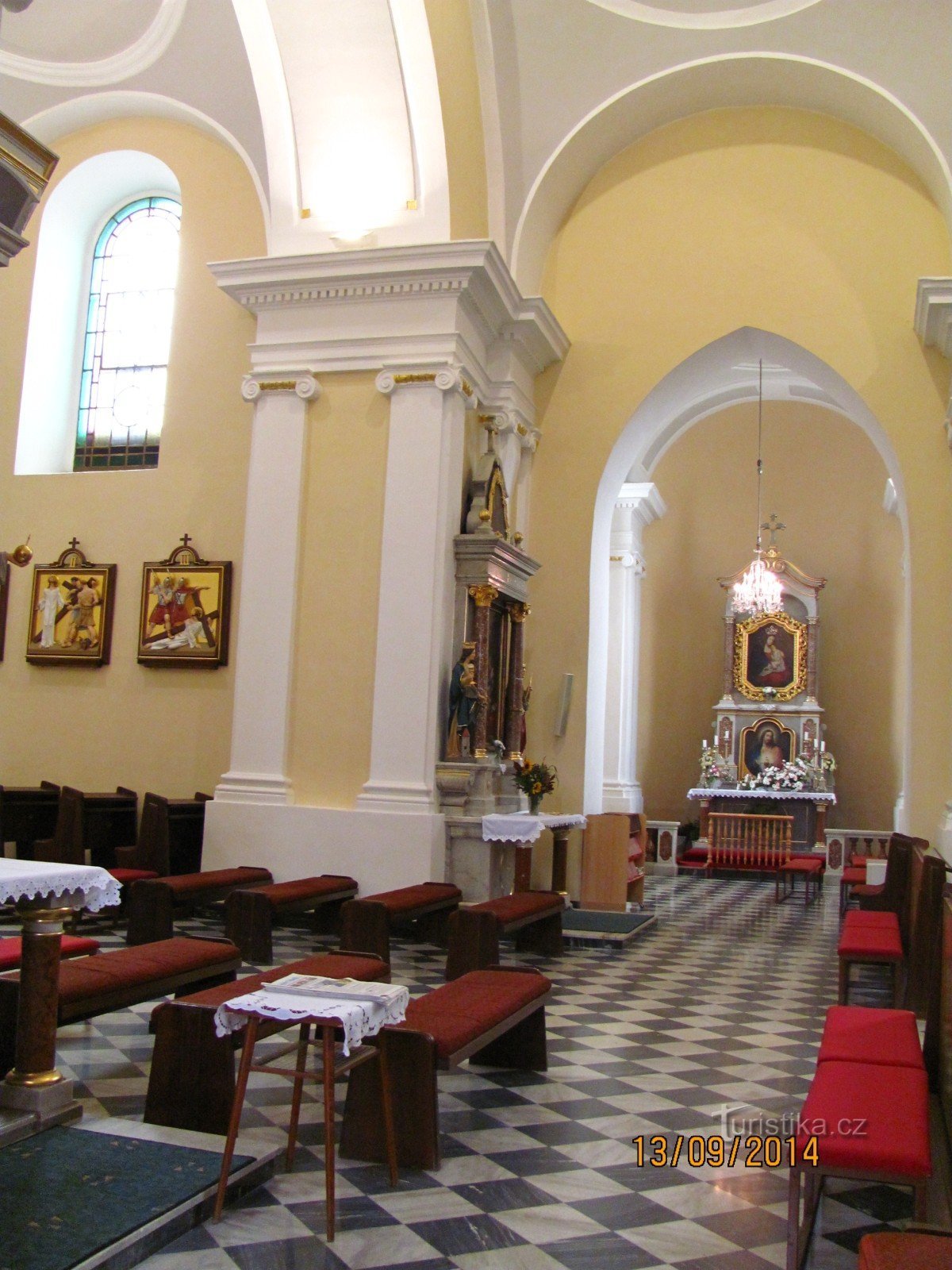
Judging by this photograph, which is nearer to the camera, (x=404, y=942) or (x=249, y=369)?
(x=404, y=942)

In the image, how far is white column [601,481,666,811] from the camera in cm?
1523

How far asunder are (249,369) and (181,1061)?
796 cm

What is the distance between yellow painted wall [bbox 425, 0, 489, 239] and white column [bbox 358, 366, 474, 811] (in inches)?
58.4

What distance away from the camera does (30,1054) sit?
14.3ft

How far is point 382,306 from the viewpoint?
10.1m

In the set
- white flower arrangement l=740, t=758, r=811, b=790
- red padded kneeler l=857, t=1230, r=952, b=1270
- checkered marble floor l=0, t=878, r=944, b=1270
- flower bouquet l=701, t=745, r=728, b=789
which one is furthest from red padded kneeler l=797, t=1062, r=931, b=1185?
flower bouquet l=701, t=745, r=728, b=789

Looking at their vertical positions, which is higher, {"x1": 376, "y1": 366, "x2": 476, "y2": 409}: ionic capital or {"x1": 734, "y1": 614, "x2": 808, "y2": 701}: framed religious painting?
{"x1": 376, "y1": 366, "x2": 476, "y2": 409}: ionic capital

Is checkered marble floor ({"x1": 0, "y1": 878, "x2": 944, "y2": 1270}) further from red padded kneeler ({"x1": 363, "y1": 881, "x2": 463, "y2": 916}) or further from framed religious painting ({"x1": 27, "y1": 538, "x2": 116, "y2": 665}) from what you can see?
framed religious painting ({"x1": 27, "y1": 538, "x2": 116, "y2": 665})

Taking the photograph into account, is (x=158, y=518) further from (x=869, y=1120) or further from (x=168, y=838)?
(x=869, y=1120)

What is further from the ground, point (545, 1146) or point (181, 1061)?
point (181, 1061)

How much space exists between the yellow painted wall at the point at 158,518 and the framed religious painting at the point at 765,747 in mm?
9042

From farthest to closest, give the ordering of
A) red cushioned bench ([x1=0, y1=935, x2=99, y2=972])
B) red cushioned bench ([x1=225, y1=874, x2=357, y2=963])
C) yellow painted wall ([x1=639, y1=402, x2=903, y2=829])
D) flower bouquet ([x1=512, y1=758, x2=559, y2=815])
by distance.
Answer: yellow painted wall ([x1=639, y1=402, x2=903, y2=829])
flower bouquet ([x1=512, y1=758, x2=559, y2=815])
red cushioned bench ([x1=225, y1=874, x2=357, y2=963])
red cushioned bench ([x1=0, y1=935, x2=99, y2=972])

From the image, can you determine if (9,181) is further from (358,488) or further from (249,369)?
(249,369)

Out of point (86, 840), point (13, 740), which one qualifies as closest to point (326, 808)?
point (86, 840)
